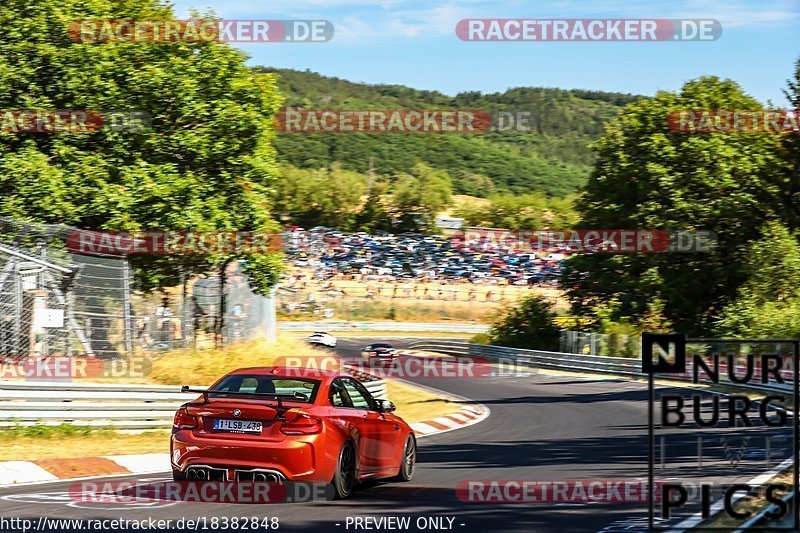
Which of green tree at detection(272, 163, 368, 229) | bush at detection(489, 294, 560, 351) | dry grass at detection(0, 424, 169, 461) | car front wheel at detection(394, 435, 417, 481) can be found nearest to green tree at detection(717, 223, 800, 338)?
bush at detection(489, 294, 560, 351)

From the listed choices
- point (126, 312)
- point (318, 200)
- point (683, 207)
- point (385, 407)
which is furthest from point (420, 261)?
point (385, 407)

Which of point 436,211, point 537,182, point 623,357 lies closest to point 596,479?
point 623,357

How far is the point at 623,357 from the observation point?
139 feet

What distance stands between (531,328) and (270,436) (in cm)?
4419

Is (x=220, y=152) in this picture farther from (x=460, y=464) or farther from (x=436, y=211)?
(x=436, y=211)

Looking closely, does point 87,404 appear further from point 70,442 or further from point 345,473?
point 345,473

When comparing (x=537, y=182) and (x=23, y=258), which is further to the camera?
(x=537, y=182)

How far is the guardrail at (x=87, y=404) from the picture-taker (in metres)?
15.9

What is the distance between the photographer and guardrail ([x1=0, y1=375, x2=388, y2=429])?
15930 mm

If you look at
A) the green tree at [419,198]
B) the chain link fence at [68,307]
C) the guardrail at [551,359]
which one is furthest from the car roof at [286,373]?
the green tree at [419,198]

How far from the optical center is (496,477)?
40.0 ft

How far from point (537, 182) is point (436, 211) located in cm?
4023

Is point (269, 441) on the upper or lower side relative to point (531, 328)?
upper

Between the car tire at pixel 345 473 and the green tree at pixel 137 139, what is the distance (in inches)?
695
